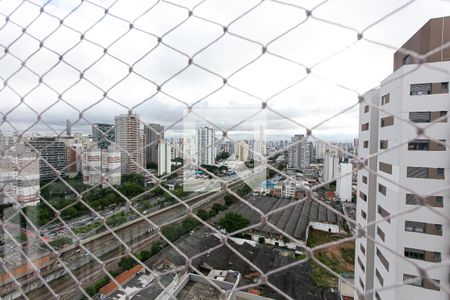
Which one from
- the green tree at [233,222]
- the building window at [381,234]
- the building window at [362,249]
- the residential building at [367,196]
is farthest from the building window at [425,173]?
the green tree at [233,222]

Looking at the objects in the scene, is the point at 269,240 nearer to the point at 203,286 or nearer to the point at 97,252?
the point at 203,286

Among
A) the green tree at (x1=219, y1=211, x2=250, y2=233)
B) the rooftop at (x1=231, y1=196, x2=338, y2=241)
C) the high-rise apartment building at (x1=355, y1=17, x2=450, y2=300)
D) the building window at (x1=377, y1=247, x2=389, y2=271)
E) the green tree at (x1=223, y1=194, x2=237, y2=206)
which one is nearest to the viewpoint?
the green tree at (x1=223, y1=194, x2=237, y2=206)

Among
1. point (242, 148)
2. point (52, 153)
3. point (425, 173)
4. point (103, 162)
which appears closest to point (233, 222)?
point (425, 173)

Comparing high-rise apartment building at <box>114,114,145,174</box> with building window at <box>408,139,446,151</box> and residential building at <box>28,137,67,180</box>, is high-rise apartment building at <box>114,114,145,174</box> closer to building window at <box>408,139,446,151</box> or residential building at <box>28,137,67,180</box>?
residential building at <box>28,137,67,180</box>

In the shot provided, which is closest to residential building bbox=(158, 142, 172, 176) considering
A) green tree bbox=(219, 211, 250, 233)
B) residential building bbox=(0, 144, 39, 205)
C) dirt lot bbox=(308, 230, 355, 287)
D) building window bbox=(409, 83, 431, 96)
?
residential building bbox=(0, 144, 39, 205)

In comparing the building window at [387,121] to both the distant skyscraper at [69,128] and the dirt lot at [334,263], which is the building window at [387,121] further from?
the dirt lot at [334,263]

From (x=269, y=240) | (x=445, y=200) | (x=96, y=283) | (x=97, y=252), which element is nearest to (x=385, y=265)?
(x=445, y=200)

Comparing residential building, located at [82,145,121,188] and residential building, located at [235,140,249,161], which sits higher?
residential building, located at [235,140,249,161]
